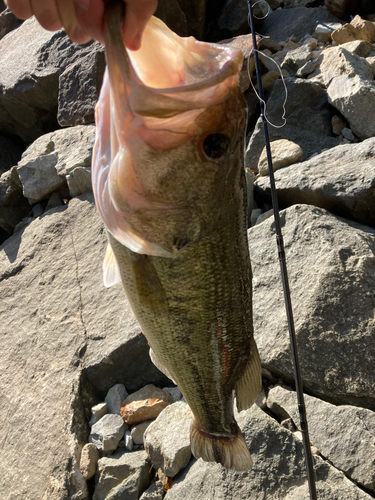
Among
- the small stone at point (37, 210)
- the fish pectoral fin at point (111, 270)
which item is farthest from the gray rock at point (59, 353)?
the fish pectoral fin at point (111, 270)

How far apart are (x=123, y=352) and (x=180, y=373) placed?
234 centimetres

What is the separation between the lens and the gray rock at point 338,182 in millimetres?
3887

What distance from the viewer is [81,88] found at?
6.41 meters

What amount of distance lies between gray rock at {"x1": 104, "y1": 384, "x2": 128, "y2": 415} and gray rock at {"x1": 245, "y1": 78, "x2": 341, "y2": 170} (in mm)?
2969

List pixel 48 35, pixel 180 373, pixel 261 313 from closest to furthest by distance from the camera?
pixel 180 373 → pixel 261 313 → pixel 48 35

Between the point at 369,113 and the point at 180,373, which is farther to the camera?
the point at 369,113

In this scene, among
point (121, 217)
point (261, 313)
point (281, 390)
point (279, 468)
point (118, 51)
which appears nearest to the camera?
point (118, 51)

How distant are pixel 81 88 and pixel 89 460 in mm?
4993

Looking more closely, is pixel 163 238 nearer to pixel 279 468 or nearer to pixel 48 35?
pixel 279 468

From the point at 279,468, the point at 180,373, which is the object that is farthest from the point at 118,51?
the point at 279,468

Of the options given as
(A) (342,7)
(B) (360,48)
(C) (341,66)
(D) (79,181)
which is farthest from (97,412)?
(A) (342,7)

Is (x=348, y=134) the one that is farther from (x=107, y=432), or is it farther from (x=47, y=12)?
(x=47, y=12)

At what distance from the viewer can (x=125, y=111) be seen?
1.19 meters

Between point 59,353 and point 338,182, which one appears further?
point 59,353
